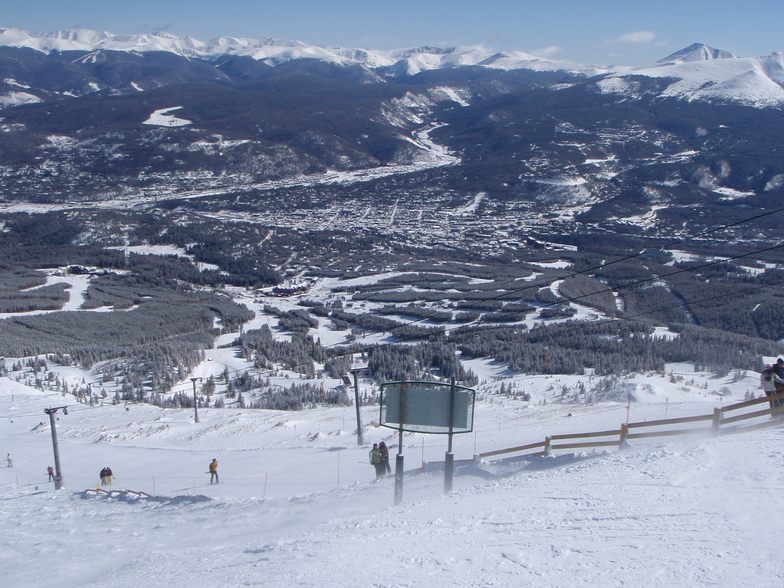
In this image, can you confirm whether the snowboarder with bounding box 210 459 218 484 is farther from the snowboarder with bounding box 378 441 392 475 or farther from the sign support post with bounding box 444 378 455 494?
the sign support post with bounding box 444 378 455 494

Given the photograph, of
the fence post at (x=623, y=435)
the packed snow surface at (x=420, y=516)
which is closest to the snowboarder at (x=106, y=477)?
the packed snow surface at (x=420, y=516)

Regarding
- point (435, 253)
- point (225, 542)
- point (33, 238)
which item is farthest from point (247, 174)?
point (225, 542)

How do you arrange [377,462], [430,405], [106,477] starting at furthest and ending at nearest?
[106,477], [377,462], [430,405]

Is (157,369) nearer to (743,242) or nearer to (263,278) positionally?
(263,278)

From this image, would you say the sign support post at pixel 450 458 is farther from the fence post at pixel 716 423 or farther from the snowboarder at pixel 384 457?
the fence post at pixel 716 423

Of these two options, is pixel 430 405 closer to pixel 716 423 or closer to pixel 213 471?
pixel 716 423

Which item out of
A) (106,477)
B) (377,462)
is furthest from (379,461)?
(106,477)

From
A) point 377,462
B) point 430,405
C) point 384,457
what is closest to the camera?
point 430,405
